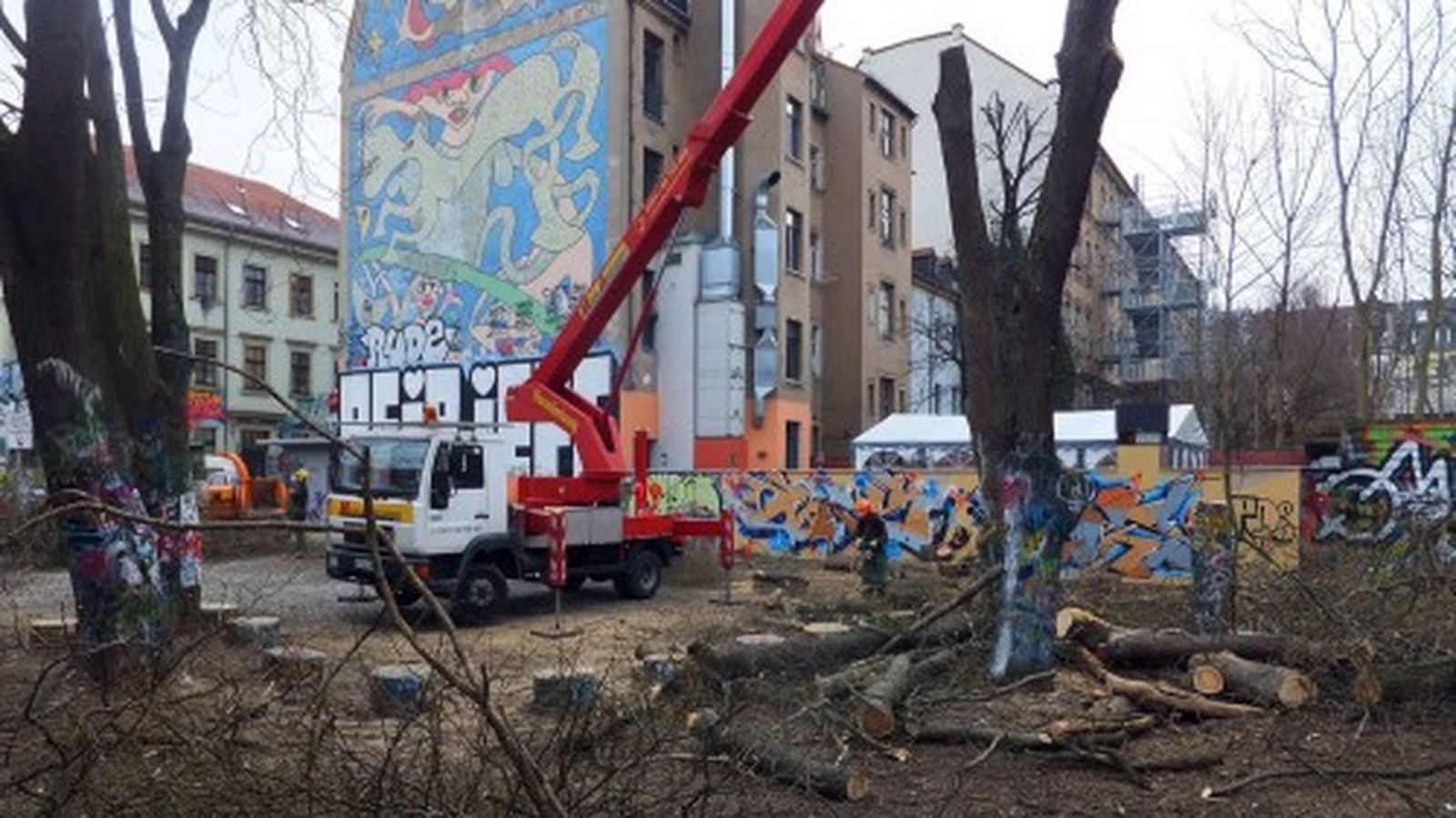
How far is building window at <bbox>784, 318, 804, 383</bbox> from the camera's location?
32.0 m

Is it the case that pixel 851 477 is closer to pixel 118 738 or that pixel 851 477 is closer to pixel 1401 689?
pixel 1401 689

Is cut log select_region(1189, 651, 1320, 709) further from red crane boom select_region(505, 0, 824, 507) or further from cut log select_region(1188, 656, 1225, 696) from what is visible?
red crane boom select_region(505, 0, 824, 507)

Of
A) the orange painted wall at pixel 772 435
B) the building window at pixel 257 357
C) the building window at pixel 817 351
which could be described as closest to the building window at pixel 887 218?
the building window at pixel 817 351

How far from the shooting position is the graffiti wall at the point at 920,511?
65.3ft

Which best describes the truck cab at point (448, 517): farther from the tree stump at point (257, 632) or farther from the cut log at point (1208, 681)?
the cut log at point (1208, 681)

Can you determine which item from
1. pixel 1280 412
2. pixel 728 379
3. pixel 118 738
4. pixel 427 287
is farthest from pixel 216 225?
pixel 118 738

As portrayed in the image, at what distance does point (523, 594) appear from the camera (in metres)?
16.9

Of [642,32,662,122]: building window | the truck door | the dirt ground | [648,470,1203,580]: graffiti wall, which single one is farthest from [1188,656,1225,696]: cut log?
[642,32,662,122]: building window

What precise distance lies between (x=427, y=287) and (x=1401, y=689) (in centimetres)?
2599

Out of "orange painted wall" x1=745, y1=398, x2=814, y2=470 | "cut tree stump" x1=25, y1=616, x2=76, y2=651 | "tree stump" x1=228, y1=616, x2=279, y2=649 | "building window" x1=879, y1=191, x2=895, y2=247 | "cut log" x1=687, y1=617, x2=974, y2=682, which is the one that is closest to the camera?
"cut tree stump" x1=25, y1=616, x2=76, y2=651

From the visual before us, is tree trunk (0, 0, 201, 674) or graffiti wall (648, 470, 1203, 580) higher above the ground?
tree trunk (0, 0, 201, 674)

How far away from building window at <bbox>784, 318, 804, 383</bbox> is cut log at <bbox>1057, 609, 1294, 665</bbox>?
22.1m

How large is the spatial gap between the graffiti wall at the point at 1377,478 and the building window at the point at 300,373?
38715mm

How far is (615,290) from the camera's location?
1512 centimetres
